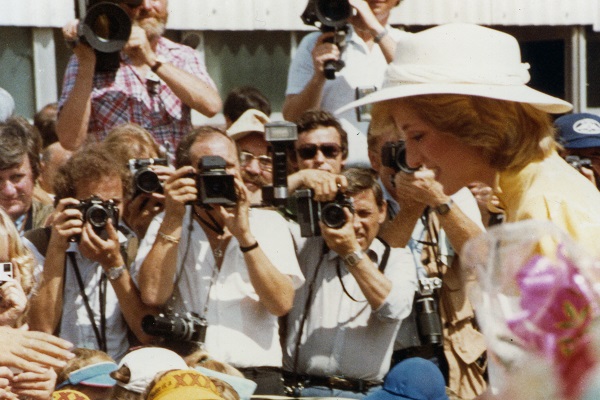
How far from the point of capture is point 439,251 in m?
5.30

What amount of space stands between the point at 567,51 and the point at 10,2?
172 inches

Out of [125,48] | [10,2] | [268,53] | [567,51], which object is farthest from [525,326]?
[567,51]

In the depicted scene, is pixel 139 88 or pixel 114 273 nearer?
pixel 114 273

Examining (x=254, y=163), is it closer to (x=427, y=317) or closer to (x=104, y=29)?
(x=104, y=29)

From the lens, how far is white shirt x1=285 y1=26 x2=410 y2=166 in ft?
19.4

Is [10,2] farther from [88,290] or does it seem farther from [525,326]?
[525,326]

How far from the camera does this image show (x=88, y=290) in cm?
489

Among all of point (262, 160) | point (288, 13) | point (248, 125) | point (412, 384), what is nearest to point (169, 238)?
point (262, 160)

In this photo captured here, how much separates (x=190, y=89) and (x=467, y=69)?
280cm

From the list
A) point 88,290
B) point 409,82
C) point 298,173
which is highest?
point 409,82

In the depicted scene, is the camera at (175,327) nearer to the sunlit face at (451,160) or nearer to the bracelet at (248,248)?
the bracelet at (248,248)

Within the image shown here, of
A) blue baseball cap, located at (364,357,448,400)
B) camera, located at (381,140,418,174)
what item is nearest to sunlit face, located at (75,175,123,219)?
camera, located at (381,140,418,174)

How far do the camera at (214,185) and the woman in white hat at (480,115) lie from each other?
1.95m

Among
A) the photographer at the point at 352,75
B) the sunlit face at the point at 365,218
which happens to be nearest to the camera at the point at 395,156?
the sunlit face at the point at 365,218
